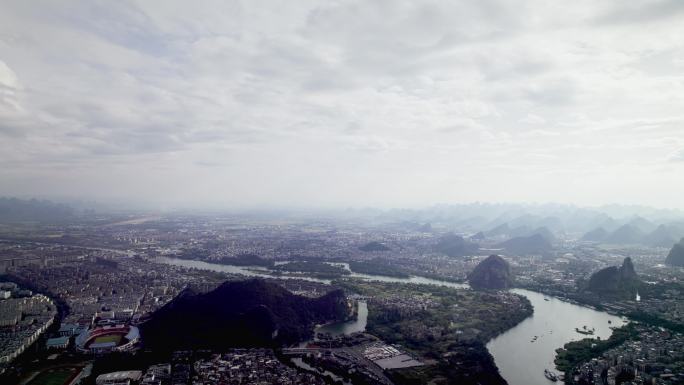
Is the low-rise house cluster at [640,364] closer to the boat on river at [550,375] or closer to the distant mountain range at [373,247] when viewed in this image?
the boat on river at [550,375]

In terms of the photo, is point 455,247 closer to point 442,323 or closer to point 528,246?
point 528,246

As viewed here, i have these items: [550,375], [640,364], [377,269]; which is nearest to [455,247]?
[377,269]

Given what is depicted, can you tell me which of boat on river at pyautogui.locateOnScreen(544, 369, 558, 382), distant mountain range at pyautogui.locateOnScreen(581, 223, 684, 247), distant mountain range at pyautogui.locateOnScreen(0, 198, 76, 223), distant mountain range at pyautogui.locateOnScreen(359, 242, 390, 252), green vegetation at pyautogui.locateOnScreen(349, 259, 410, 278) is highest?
distant mountain range at pyautogui.locateOnScreen(0, 198, 76, 223)

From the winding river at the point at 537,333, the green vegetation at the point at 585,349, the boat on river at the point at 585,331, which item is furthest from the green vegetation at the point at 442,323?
the green vegetation at the point at 585,349

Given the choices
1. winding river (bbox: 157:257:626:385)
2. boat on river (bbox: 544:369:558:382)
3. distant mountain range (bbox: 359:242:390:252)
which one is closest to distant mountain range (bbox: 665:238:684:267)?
winding river (bbox: 157:257:626:385)

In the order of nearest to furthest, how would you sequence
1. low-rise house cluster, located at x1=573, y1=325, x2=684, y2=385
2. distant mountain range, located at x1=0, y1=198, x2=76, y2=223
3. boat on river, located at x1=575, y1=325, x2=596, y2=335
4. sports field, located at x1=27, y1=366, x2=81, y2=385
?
sports field, located at x1=27, y1=366, x2=81, y2=385, low-rise house cluster, located at x1=573, y1=325, x2=684, y2=385, boat on river, located at x1=575, y1=325, x2=596, y2=335, distant mountain range, located at x1=0, y1=198, x2=76, y2=223

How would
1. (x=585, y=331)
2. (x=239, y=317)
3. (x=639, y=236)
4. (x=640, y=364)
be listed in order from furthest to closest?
1. (x=639, y=236)
2. (x=585, y=331)
3. (x=239, y=317)
4. (x=640, y=364)

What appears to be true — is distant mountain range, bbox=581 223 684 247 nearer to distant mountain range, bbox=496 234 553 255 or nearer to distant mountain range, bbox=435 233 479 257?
distant mountain range, bbox=496 234 553 255
